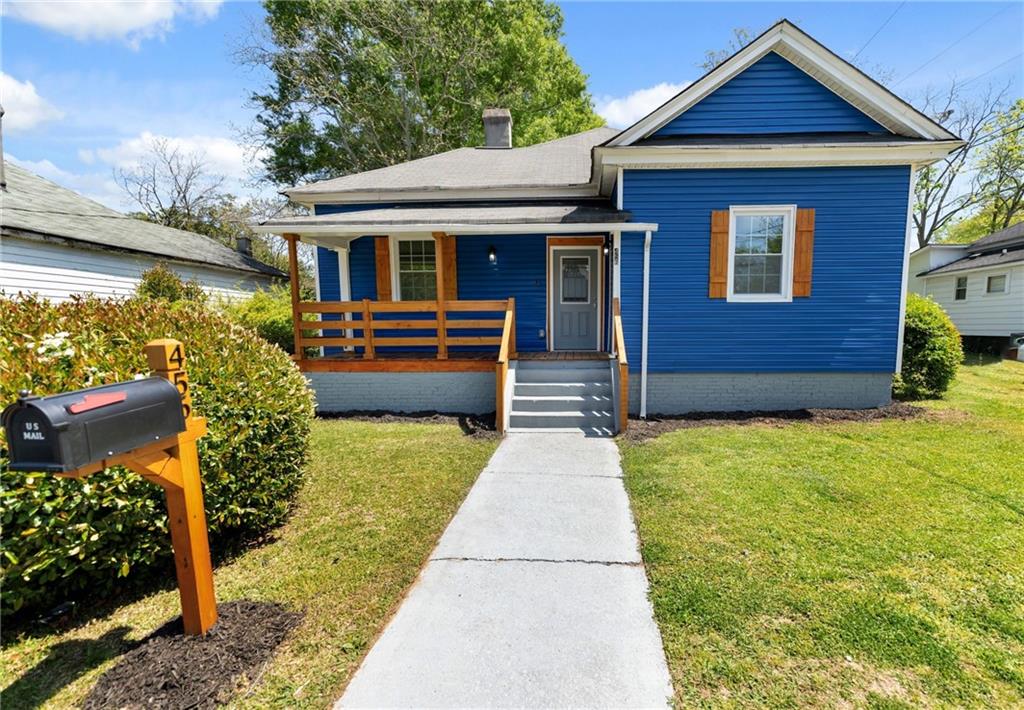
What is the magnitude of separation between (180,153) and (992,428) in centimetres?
3526

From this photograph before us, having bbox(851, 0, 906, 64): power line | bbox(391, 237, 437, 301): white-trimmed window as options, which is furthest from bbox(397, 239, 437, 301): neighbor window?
bbox(851, 0, 906, 64): power line

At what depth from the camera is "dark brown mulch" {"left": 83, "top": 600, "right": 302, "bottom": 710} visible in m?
2.06

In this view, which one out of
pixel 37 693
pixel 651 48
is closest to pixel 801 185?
pixel 651 48

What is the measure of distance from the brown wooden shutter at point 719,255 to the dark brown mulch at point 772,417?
193cm

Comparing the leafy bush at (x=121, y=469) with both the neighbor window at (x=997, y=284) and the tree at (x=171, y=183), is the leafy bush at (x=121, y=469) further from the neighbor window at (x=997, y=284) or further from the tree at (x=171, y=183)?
the tree at (x=171, y=183)

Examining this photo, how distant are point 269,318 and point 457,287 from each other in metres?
4.71

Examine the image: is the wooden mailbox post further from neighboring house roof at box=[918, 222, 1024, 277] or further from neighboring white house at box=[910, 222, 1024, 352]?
neighboring house roof at box=[918, 222, 1024, 277]

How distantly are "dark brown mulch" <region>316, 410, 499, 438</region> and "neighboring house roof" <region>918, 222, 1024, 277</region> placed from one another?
54.8 feet

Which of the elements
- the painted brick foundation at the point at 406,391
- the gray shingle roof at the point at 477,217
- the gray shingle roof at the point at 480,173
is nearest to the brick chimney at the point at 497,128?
the gray shingle roof at the point at 480,173

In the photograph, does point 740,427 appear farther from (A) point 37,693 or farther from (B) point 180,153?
(B) point 180,153

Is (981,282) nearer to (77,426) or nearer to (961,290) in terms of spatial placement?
(961,290)

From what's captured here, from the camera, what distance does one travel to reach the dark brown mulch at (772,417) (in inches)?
271

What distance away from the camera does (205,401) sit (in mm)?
3080

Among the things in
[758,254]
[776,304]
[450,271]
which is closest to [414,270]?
[450,271]
